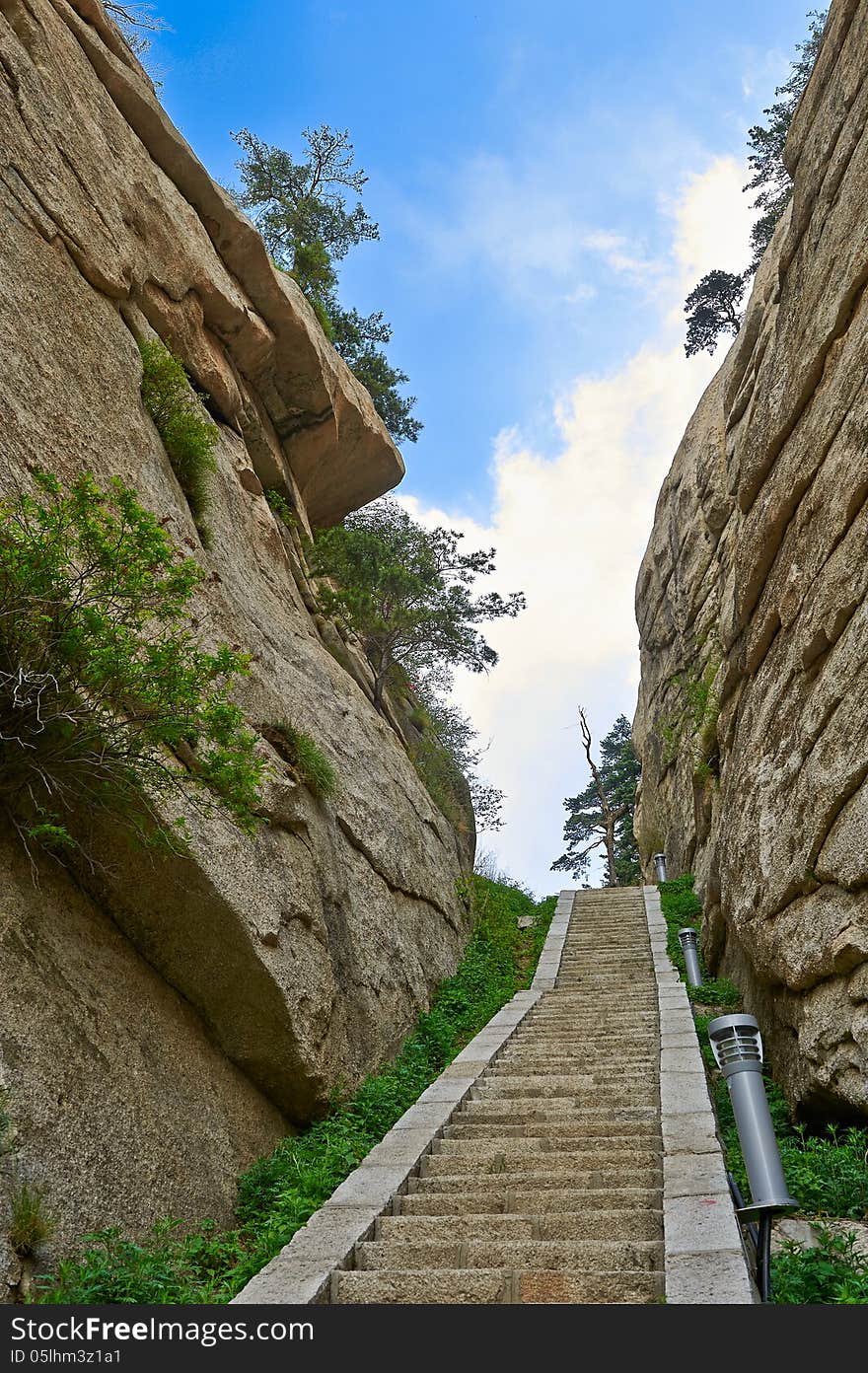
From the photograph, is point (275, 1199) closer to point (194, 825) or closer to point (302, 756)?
point (194, 825)

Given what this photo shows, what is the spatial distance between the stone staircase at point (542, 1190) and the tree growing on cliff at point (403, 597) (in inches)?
328

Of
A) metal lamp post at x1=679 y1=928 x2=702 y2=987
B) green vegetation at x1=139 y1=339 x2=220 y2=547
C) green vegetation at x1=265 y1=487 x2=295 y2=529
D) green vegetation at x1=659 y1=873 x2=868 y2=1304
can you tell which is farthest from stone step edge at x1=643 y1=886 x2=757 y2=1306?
green vegetation at x1=265 y1=487 x2=295 y2=529

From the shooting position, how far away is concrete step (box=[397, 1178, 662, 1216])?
5.62 m

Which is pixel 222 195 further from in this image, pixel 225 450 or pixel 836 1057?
pixel 836 1057

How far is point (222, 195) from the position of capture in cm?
1507

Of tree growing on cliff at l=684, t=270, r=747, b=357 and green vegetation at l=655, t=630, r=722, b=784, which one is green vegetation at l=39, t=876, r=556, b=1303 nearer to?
green vegetation at l=655, t=630, r=722, b=784

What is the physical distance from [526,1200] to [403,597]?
12.5m

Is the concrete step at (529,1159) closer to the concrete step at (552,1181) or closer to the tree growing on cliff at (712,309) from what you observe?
the concrete step at (552,1181)

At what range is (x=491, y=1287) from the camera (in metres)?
4.52

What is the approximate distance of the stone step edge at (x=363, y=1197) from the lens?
181 inches

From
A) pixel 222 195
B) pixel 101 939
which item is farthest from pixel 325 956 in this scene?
pixel 222 195

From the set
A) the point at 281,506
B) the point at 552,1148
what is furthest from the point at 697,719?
the point at 552,1148

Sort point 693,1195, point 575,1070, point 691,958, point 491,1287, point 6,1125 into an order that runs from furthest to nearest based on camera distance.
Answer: point 691,958 → point 575,1070 → point 693,1195 → point 6,1125 → point 491,1287

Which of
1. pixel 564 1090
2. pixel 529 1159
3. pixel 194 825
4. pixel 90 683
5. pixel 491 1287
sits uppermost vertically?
pixel 90 683
